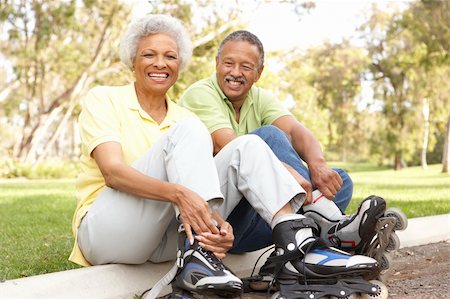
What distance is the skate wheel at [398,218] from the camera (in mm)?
2428

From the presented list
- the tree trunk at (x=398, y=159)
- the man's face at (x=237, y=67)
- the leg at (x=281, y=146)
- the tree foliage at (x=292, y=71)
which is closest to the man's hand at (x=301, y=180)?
the leg at (x=281, y=146)

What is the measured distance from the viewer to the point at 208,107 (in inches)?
125

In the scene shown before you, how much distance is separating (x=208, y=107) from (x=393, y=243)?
1.18 metres

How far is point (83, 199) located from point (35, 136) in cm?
1808

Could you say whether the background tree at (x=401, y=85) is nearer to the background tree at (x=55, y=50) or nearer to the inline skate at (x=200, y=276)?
the background tree at (x=55, y=50)

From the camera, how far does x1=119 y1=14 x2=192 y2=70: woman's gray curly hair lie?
9.04 ft

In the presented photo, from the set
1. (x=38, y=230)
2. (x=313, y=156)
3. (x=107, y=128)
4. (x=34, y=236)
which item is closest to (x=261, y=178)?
(x=107, y=128)

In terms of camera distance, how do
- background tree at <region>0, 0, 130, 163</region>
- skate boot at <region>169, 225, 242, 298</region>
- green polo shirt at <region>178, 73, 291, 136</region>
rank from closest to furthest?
skate boot at <region>169, 225, 242, 298</region>, green polo shirt at <region>178, 73, 291, 136</region>, background tree at <region>0, 0, 130, 163</region>

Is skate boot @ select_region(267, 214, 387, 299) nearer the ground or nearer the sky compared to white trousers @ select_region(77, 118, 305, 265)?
nearer the ground

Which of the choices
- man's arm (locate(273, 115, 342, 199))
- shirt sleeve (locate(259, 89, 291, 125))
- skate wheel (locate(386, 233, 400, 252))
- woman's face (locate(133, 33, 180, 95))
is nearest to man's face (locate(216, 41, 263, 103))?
shirt sleeve (locate(259, 89, 291, 125))

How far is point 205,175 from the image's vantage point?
7.59 ft

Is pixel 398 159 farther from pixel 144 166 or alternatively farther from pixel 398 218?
pixel 144 166

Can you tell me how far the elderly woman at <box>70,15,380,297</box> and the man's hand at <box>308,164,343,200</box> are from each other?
1.42ft

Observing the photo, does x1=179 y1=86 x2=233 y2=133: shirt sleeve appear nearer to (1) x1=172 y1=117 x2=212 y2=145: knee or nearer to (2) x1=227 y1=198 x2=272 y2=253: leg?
(2) x1=227 y1=198 x2=272 y2=253: leg
